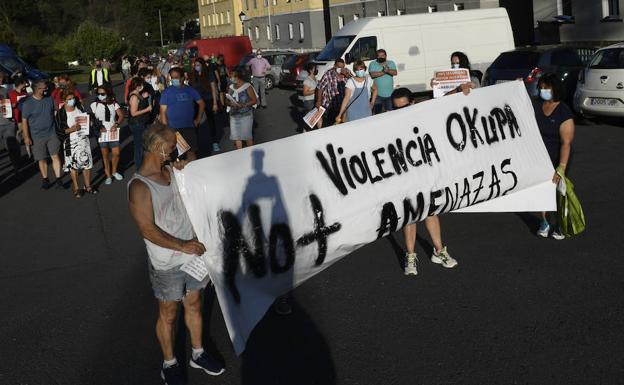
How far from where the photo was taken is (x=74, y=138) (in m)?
12.0

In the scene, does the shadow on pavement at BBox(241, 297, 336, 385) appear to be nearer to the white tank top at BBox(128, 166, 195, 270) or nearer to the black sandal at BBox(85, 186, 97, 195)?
the white tank top at BBox(128, 166, 195, 270)

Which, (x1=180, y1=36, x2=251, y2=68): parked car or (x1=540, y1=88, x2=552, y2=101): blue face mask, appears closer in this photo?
(x1=540, y1=88, x2=552, y2=101): blue face mask

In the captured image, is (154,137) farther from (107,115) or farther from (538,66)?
(538,66)

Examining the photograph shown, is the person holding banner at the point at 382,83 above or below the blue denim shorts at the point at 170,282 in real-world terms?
above

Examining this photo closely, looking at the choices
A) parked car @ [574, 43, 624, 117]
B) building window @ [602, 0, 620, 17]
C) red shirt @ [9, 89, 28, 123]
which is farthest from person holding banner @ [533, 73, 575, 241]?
building window @ [602, 0, 620, 17]

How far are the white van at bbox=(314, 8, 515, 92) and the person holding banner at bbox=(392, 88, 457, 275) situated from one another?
15.2 metres

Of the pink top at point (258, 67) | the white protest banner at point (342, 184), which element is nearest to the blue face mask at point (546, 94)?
the white protest banner at point (342, 184)

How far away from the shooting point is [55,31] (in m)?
85.7

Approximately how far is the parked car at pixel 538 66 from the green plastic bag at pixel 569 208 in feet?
31.8

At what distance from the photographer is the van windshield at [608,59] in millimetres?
14977

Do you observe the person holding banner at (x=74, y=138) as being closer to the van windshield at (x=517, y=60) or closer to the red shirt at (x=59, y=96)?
the red shirt at (x=59, y=96)

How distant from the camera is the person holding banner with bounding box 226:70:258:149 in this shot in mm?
12578

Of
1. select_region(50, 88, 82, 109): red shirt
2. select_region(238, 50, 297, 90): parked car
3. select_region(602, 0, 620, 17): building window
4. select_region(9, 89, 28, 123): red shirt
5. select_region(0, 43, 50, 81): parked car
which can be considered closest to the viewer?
select_region(50, 88, 82, 109): red shirt

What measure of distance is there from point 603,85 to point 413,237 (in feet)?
31.3
